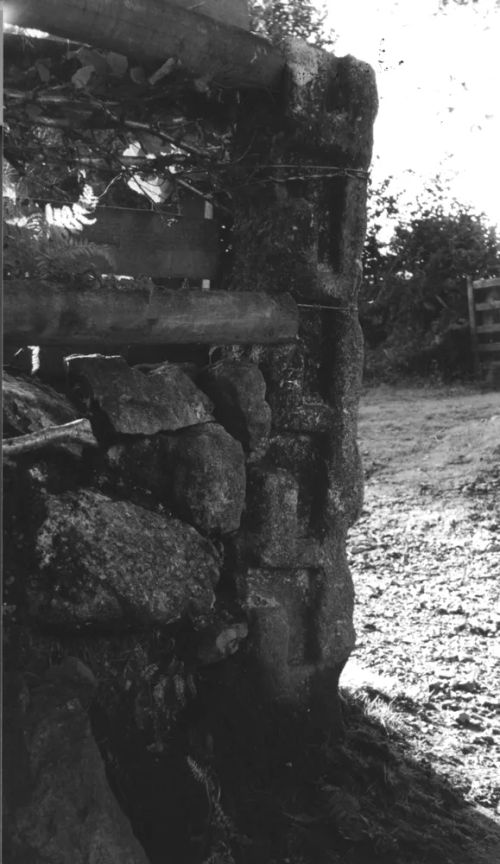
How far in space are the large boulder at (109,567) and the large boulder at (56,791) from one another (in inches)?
11.1

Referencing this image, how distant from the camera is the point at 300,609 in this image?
12.7 feet

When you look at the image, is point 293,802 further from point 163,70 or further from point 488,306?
point 488,306

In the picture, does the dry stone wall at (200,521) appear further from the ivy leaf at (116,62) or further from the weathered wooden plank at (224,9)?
the ivy leaf at (116,62)

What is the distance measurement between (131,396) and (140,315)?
0.88 feet

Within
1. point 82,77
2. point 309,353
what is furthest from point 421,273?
point 82,77

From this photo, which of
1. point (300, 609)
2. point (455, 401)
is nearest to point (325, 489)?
point (300, 609)

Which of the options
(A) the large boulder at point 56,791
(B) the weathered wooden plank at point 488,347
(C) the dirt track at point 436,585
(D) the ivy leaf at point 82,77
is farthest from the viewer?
(B) the weathered wooden plank at point 488,347

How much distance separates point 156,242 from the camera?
3693 millimetres

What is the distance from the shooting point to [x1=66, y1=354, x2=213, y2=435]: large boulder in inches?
127

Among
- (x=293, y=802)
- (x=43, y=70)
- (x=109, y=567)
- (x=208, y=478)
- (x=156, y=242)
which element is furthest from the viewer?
(x=156, y=242)

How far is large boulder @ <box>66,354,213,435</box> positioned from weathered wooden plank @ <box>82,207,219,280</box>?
1.38 ft

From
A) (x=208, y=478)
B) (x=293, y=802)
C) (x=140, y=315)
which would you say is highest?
(x=140, y=315)

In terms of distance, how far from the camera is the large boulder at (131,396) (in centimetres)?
322

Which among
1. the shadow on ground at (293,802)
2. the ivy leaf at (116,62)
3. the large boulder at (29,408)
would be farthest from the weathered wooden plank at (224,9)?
the shadow on ground at (293,802)
